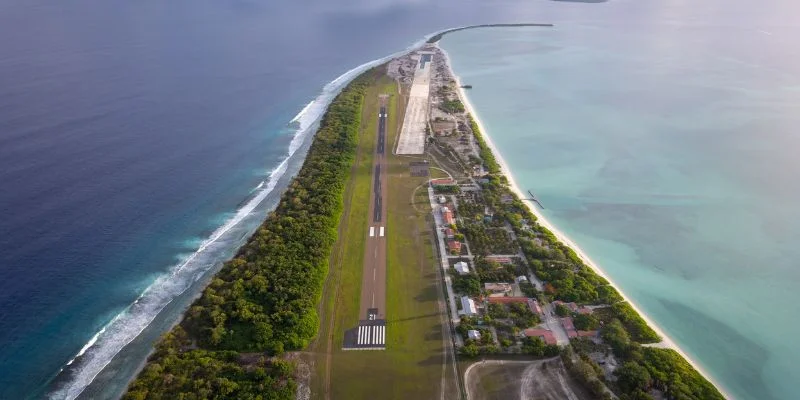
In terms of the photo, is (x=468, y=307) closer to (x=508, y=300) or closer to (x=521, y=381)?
(x=508, y=300)

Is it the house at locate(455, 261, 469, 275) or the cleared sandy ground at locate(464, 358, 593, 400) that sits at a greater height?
the house at locate(455, 261, 469, 275)

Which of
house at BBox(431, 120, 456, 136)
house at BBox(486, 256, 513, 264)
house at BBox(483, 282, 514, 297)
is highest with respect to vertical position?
house at BBox(431, 120, 456, 136)

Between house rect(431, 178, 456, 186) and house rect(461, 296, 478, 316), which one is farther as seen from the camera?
house rect(431, 178, 456, 186)

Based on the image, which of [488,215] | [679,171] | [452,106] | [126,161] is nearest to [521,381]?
[488,215]

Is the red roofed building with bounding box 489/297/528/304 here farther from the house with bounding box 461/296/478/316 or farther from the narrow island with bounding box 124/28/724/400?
the house with bounding box 461/296/478/316

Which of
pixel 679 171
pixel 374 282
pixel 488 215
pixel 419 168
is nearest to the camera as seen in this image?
pixel 374 282

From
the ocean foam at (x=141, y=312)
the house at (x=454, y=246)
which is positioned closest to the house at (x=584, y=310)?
the house at (x=454, y=246)

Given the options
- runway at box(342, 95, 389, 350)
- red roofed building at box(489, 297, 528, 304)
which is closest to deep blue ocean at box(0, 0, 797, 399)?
runway at box(342, 95, 389, 350)
